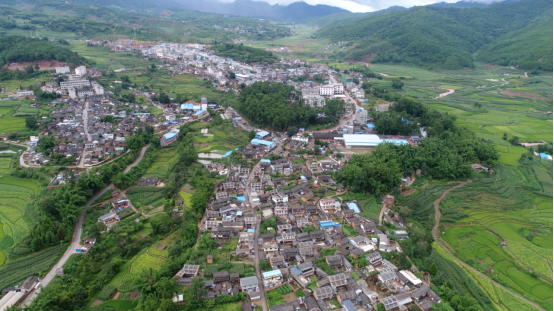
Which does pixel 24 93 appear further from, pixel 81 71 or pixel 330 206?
pixel 330 206

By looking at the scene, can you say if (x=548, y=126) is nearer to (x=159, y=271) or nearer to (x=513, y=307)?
(x=513, y=307)

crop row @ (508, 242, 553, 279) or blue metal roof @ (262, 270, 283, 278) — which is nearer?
blue metal roof @ (262, 270, 283, 278)

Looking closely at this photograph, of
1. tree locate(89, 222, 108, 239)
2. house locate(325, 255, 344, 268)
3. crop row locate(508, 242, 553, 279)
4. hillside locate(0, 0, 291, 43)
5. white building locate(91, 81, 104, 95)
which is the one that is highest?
hillside locate(0, 0, 291, 43)

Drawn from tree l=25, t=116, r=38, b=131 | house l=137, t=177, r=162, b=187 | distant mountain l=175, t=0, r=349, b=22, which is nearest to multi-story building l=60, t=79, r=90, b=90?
tree l=25, t=116, r=38, b=131

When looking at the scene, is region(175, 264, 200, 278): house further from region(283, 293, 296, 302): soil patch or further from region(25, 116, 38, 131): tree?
region(25, 116, 38, 131): tree

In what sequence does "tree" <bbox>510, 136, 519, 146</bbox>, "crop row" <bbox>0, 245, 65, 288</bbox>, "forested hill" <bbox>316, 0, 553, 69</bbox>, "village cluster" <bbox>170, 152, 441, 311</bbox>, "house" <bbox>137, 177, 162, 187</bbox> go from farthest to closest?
"forested hill" <bbox>316, 0, 553, 69</bbox> < "tree" <bbox>510, 136, 519, 146</bbox> < "house" <bbox>137, 177, 162, 187</bbox> < "crop row" <bbox>0, 245, 65, 288</bbox> < "village cluster" <bbox>170, 152, 441, 311</bbox>

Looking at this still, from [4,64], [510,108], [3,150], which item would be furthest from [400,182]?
[4,64]

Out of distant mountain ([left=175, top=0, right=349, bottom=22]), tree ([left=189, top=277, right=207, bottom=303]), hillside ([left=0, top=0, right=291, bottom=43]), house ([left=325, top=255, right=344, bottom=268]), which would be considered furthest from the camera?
distant mountain ([left=175, top=0, right=349, bottom=22])

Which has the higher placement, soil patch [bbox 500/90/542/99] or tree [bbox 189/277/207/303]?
soil patch [bbox 500/90/542/99]
